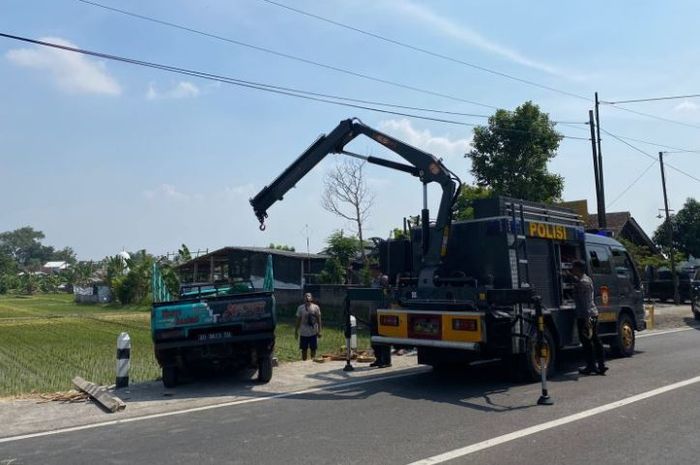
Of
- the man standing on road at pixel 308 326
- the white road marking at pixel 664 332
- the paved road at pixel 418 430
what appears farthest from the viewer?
the white road marking at pixel 664 332

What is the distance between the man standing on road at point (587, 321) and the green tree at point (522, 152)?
1590cm

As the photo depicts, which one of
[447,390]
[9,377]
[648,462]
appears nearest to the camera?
[648,462]

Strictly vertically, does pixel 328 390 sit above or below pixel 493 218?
below

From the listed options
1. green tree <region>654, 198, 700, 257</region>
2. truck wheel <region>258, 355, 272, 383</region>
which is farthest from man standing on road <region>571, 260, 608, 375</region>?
green tree <region>654, 198, 700, 257</region>

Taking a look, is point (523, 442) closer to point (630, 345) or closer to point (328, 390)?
point (328, 390)

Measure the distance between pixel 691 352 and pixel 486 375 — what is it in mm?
5209

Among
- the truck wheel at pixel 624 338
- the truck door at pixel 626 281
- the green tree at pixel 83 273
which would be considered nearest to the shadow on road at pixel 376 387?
A: the truck wheel at pixel 624 338

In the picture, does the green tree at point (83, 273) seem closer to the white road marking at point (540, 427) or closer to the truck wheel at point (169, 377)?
the truck wheel at point (169, 377)

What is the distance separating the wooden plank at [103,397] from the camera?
8.44 m

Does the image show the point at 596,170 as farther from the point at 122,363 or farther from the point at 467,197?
the point at 122,363

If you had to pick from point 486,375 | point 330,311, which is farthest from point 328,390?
point 330,311

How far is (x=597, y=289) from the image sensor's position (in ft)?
39.1

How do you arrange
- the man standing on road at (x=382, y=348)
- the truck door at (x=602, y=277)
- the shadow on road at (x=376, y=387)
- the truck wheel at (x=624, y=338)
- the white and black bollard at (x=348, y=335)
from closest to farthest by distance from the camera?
1. the shadow on road at (x=376, y=387)
2. the man standing on road at (x=382, y=348)
3. the white and black bollard at (x=348, y=335)
4. the truck door at (x=602, y=277)
5. the truck wheel at (x=624, y=338)

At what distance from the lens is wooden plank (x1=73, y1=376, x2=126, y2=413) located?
8438mm
